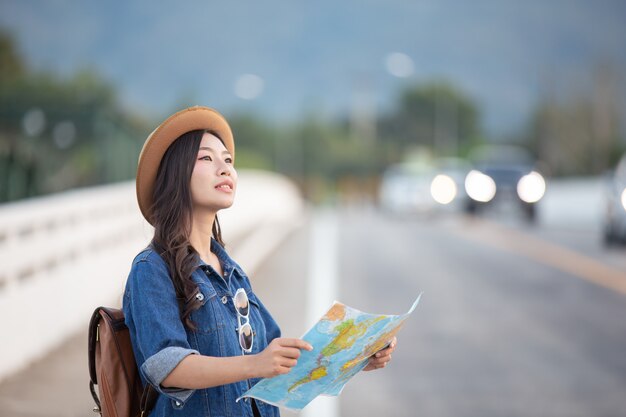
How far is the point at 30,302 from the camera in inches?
395

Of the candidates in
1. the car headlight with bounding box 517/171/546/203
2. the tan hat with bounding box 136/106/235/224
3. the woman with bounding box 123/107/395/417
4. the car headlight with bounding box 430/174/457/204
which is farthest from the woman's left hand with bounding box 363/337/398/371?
the car headlight with bounding box 430/174/457/204

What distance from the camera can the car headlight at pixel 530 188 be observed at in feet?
118

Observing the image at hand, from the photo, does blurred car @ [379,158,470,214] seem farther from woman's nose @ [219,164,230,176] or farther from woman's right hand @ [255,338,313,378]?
woman's right hand @ [255,338,313,378]

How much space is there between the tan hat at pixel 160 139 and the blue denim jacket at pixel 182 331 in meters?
0.22

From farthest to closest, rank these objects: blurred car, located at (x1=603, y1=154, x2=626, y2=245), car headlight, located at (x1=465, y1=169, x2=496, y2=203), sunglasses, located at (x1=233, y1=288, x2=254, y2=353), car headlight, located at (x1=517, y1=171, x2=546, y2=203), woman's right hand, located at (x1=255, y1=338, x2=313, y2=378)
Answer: car headlight, located at (x1=465, y1=169, x2=496, y2=203) → car headlight, located at (x1=517, y1=171, x2=546, y2=203) → blurred car, located at (x1=603, y1=154, x2=626, y2=245) → sunglasses, located at (x1=233, y1=288, x2=254, y2=353) → woman's right hand, located at (x1=255, y1=338, x2=313, y2=378)

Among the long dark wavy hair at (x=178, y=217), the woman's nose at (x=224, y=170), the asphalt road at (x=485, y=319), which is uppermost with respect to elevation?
the woman's nose at (x=224, y=170)

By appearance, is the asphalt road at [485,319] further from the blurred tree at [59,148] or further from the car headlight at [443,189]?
the car headlight at [443,189]

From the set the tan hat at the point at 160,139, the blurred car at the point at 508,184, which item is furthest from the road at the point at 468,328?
the blurred car at the point at 508,184

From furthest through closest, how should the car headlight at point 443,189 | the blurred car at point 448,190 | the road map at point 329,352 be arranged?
the blurred car at point 448,190
the car headlight at point 443,189
the road map at point 329,352

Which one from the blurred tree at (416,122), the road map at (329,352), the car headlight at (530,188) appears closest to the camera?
the road map at (329,352)

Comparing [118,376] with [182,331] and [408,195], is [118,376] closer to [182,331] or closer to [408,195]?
[182,331]

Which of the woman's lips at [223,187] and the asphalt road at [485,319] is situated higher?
the woman's lips at [223,187]

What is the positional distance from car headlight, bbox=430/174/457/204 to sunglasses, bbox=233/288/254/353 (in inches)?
1556

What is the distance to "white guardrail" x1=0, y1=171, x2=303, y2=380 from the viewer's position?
975 cm
